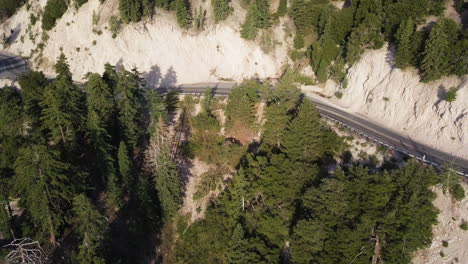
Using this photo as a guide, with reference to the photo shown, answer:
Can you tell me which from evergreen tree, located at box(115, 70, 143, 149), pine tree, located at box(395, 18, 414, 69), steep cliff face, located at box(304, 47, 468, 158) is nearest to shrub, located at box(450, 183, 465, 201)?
steep cliff face, located at box(304, 47, 468, 158)

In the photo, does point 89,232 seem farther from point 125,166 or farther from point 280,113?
point 280,113

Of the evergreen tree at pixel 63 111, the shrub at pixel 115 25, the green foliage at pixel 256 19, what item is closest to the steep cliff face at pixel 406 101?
the green foliage at pixel 256 19

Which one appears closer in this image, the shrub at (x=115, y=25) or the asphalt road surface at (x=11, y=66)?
the shrub at (x=115, y=25)

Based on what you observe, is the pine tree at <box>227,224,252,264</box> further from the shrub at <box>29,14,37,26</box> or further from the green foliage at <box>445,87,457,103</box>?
the shrub at <box>29,14,37,26</box>

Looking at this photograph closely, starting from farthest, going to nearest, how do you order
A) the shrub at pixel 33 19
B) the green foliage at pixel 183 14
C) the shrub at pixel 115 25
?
the shrub at pixel 33 19 < the green foliage at pixel 183 14 < the shrub at pixel 115 25

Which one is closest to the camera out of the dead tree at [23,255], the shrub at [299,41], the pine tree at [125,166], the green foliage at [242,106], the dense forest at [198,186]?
the dead tree at [23,255]

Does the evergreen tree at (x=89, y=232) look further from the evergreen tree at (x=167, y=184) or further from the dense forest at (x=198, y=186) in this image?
the evergreen tree at (x=167, y=184)
